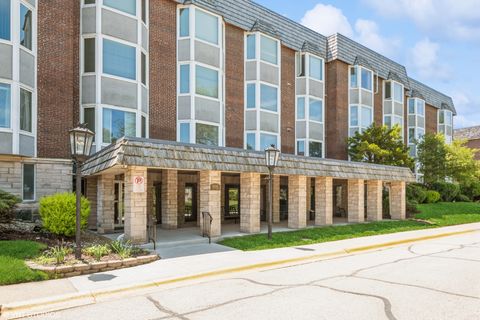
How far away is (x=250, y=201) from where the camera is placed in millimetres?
14992

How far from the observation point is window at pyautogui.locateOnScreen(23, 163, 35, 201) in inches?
582

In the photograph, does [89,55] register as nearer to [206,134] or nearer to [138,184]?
[206,134]

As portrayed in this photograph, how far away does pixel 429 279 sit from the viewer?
27.7 feet

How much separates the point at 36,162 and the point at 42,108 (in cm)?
222

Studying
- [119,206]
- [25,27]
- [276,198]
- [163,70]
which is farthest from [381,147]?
[25,27]

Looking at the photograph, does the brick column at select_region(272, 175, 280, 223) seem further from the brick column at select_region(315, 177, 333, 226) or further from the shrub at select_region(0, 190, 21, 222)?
the shrub at select_region(0, 190, 21, 222)

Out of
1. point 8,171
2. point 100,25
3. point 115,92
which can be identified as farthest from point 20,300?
point 100,25

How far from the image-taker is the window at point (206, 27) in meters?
20.1

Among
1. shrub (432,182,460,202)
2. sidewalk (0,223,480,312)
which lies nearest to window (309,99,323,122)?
shrub (432,182,460,202)

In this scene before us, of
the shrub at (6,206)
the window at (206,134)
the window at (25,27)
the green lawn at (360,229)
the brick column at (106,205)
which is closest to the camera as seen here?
the shrub at (6,206)

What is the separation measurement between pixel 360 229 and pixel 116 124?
12126mm

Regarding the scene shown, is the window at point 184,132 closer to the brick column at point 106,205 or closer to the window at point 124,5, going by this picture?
the brick column at point 106,205

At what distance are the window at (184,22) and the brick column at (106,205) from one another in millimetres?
9283

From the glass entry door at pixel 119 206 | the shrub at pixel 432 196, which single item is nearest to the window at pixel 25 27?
the glass entry door at pixel 119 206
